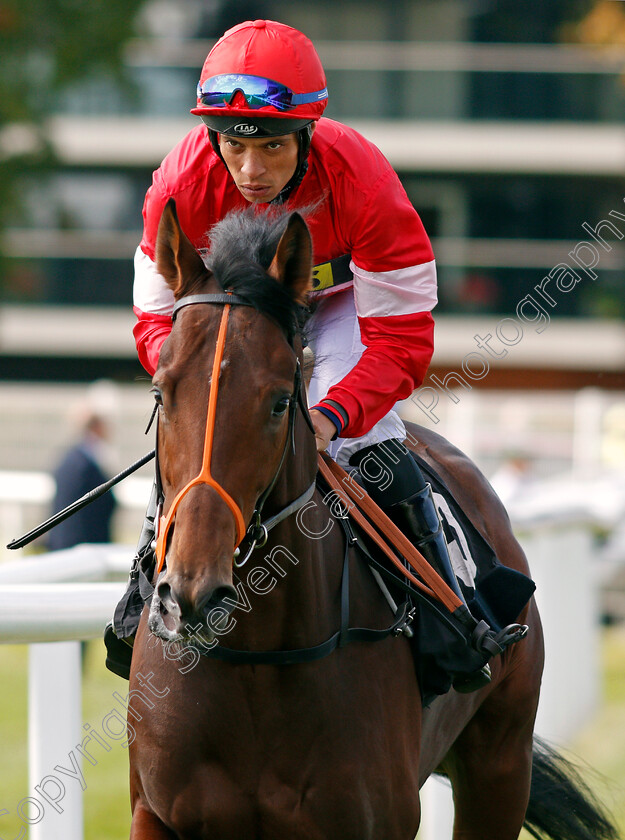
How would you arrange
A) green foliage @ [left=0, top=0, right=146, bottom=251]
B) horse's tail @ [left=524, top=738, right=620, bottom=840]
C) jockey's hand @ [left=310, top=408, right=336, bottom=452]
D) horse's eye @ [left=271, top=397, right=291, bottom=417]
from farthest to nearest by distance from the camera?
1. green foliage @ [left=0, top=0, right=146, bottom=251]
2. horse's tail @ [left=524, top=738, right=620, bottom=840]
3. jockey's hand @ [left=310, top=408, right=336, bottom=452]
4. horse's eye @ [left=271, top=397, right=291, bottom=417]

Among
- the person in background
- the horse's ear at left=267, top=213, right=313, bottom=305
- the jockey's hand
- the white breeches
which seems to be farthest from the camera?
the person in background

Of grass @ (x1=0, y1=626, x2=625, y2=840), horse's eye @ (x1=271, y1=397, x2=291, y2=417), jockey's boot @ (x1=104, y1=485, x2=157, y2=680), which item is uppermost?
horse's eye @ (x1=271, y1=397, x2=291, y2=417)

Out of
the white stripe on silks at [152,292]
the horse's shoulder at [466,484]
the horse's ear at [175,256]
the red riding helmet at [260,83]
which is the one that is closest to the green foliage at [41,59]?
the horse's shoulder at [466,484]

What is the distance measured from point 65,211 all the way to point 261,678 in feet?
70.1

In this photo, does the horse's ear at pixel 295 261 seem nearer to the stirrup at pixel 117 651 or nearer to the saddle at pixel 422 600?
the saddle at pixel 422 600

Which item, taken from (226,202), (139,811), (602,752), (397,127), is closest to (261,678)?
(139,811)

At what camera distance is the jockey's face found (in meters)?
2.84

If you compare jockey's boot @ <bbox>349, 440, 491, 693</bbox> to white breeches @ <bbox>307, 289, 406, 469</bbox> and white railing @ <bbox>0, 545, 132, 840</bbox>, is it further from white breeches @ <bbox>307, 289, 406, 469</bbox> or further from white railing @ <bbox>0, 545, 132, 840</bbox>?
white railing @ <bbox>0, 545, 132, 840</bbox>

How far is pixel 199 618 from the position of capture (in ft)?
7.08

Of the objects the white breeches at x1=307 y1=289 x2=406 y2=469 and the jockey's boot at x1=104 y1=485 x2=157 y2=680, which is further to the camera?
the white breeches at x1=307 y1=289 x2=406 y2=469

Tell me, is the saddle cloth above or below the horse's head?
below

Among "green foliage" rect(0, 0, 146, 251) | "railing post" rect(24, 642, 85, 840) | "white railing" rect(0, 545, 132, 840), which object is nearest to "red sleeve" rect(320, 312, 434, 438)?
"white railing" rect(0, 545, 132, 840)

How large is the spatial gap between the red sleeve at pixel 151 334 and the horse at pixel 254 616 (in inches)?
11.7

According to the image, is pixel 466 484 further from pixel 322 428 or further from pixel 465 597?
pixel 322 428
